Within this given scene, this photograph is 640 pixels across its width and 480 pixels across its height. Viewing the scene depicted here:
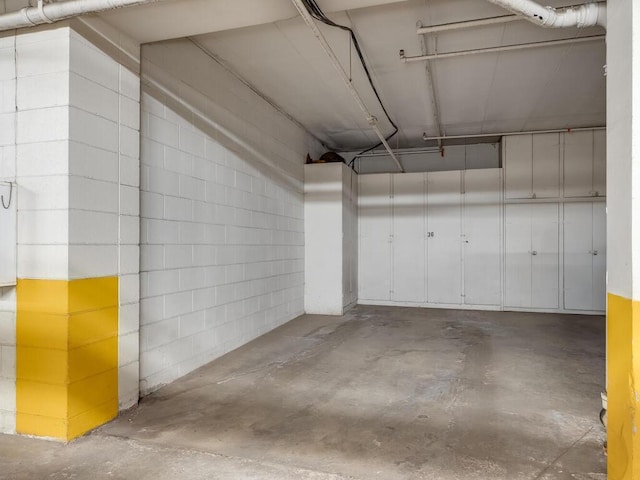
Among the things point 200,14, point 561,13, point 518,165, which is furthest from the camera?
point 518,165

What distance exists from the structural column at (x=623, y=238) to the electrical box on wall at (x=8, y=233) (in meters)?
3.13

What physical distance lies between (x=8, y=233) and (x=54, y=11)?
4.10 feet

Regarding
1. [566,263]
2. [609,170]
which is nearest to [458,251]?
[566,263]

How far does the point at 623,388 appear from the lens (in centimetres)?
177

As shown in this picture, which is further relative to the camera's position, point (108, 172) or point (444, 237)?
point (444, 237)

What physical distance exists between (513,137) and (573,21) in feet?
15.6

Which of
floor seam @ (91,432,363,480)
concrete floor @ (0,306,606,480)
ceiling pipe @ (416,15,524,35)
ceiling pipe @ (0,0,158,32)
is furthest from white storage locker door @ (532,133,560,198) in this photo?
ceiling pipe @ (0,0,158,32)

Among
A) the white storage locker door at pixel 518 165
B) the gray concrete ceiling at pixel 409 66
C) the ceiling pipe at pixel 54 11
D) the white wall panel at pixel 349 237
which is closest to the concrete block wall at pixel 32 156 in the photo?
the ceiling pipe at pixel 54 11

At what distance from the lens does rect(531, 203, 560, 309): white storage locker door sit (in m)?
6.45

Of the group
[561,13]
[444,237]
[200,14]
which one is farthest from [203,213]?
[444,237]

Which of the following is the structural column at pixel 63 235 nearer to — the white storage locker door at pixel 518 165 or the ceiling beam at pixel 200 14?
the ceiling beam at pixel 200 14

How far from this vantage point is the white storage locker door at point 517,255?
6559 mm

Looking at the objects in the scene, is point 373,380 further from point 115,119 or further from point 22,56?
point 22,56

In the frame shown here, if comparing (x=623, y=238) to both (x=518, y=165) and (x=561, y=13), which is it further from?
(x=518, y=165)
